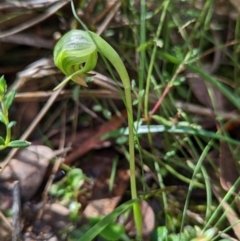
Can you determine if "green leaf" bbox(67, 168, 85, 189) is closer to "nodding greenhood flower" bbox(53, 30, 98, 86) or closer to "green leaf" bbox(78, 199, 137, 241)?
"green leaf" bbox(78, 199, 137, 241)

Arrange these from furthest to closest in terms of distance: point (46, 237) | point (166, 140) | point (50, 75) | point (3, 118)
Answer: point (50, 75) < point (166, 140) < point (46, 237) < point (3, 118)

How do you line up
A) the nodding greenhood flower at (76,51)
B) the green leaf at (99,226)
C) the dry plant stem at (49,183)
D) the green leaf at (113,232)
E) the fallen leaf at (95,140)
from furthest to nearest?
the fallen leaf at (95,140), the dry plant stem at (49,183), the green leaf at (113,232), the green leaf at (99,226), the nodding greenhood flower at (76,51)

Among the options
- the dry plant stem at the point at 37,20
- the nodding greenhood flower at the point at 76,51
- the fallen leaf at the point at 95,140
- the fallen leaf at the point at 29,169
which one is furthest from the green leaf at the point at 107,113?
the nodding greenhood flower at the point at 76,51

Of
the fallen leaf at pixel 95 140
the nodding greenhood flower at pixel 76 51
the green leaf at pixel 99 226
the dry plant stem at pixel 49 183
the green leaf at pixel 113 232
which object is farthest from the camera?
the fallen leaf at pixel 95 140

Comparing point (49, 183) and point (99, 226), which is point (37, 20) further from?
point (99, 226)

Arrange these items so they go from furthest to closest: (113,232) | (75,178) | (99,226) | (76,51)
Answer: (75,178) → (113,232) → (99,226) → (76,51)

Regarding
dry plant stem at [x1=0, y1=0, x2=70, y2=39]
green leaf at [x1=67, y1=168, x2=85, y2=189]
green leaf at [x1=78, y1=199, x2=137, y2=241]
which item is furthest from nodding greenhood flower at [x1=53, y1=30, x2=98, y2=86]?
dry plant stem at [x1=0, y1=0, x2=70, y2=39]

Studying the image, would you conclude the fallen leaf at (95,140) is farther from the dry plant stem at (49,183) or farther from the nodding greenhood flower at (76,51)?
the nodding greenhood flower at (76,51)

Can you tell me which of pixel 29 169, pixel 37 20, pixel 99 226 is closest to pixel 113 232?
pixel 99 226

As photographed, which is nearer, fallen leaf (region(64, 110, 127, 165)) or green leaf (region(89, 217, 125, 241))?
green leaf (region(89, 217, 125, 241))

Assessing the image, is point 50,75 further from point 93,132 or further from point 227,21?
point 227,21

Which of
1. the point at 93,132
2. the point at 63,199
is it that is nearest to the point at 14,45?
the point at 93,132
